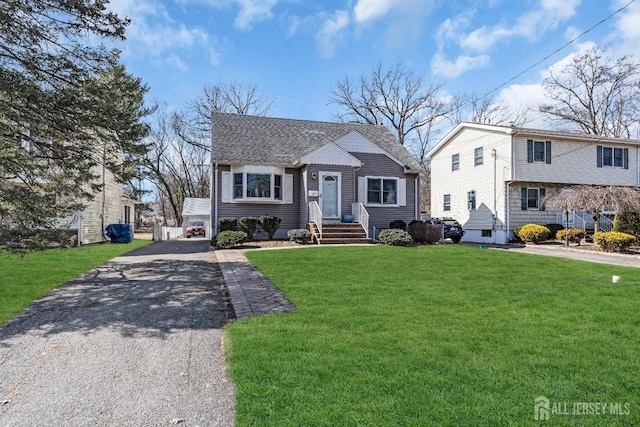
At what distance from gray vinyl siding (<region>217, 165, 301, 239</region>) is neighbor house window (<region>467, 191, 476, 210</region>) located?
10.9 metres

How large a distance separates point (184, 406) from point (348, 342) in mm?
1676

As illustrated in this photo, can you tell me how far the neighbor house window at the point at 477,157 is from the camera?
2112cm

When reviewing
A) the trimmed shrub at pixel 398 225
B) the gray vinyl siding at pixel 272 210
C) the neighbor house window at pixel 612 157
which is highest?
the neighbor house window at pixel 612 157

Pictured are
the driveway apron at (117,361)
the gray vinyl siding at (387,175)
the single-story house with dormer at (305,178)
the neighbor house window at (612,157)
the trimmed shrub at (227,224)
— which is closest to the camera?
the driveway apron at (117,361)

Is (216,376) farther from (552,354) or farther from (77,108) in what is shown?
(77,108)

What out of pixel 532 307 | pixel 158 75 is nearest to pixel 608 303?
pixel 532 307

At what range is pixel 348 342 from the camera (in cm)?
377

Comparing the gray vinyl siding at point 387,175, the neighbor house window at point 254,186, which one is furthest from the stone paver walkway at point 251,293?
the gray vinyl siding at point 387,175

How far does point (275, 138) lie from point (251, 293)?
1396cm

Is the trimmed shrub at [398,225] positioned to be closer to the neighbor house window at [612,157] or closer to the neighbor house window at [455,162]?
the neighbor house window at [455,162]

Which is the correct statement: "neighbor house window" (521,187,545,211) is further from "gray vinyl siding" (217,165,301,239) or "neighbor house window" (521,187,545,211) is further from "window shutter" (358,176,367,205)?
"gray vinyl siding" (217,165,301,239)

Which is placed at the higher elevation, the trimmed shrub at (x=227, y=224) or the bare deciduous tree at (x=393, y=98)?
the bare deciduous tree at (x=393, y=98)

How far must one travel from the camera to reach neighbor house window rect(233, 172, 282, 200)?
16.9m

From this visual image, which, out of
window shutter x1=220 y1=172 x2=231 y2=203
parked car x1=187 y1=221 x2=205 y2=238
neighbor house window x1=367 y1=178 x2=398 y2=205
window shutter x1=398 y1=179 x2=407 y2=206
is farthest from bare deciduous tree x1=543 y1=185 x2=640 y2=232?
parked car x1=187 y1=221 x2=205 y2=238
